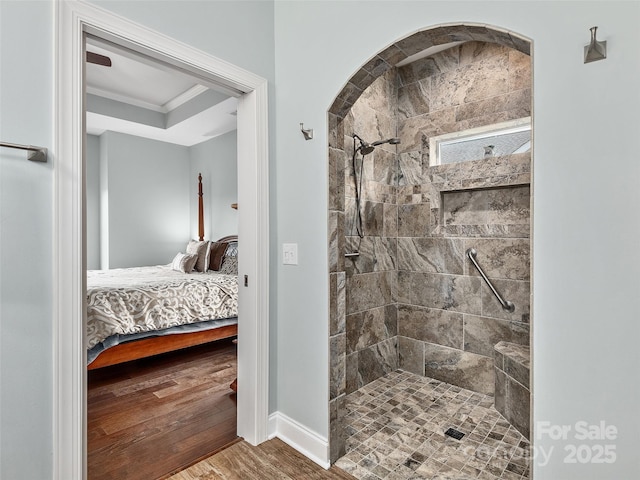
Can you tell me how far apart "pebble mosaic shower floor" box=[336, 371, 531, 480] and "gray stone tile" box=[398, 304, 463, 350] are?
0.37 metres

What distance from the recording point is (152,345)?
3266mm

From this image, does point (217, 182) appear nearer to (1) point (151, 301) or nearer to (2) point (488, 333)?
(1) point (151, 301)

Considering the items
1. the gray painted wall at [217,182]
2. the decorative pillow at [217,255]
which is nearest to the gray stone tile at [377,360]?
the decorative pillow at [217,255]

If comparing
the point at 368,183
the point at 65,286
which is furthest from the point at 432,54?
the point at 65,286

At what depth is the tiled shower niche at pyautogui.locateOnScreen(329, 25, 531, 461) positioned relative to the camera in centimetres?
255

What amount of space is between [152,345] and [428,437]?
99.7 inches

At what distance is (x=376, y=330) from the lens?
2.98 m

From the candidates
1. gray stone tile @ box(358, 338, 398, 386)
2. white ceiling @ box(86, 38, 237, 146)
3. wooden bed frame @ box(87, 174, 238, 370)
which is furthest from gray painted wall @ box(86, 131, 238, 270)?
gray stone tile @ box(358, 338, 398, 386)

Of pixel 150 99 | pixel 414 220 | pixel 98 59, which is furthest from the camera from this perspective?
pixel 150 99

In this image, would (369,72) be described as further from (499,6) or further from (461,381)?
(461,381)

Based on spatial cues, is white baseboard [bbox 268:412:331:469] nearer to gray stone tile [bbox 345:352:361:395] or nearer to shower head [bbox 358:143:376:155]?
gray stone tile [bbox 345:352:361:395]

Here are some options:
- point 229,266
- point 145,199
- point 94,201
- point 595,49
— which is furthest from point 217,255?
point 595,49

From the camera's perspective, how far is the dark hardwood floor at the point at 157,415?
1.91 metres

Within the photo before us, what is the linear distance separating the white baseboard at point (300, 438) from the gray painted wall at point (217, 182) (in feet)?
11.4
